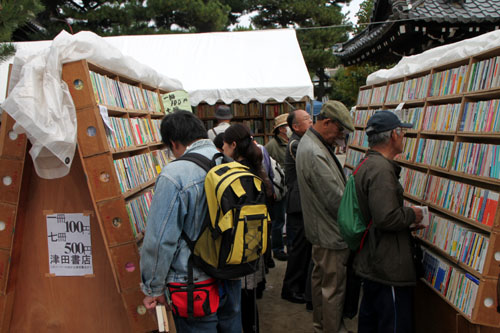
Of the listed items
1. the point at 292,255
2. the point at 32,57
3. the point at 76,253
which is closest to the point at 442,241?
the point at 292,255

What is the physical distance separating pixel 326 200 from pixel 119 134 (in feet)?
5.51

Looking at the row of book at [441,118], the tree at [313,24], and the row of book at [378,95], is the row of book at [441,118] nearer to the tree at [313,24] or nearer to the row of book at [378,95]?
the row of book at [378,95]

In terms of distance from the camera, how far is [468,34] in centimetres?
466

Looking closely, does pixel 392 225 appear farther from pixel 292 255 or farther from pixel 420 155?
pixel 292 255

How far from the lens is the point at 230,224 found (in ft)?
6.27

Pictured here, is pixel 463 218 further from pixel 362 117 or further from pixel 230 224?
pixel 362 117

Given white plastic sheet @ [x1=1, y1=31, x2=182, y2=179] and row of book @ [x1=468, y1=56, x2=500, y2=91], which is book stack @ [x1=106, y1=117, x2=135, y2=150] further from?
row of book @ [x1=468, y1=56, x2=500, y2=91]

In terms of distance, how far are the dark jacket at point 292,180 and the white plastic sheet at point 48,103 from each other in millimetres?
2278

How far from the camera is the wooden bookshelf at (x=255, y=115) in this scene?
9.62m

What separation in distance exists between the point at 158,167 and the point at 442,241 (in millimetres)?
2634

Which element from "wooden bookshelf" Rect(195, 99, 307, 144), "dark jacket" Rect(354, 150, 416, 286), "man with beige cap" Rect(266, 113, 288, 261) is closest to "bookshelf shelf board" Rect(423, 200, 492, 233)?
"dark jacket" Rect(354, 150, 416, 286)

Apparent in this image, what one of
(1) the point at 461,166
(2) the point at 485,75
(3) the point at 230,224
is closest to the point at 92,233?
(3) the point at 230,224

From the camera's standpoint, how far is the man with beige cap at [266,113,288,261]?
5.54 meters

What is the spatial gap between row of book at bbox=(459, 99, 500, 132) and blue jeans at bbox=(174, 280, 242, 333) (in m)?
1.87
